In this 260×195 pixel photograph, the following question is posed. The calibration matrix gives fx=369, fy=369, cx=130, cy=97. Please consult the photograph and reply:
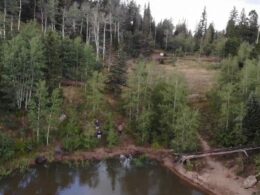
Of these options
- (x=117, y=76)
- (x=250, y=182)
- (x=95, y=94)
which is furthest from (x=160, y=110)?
(x=250, y=182)

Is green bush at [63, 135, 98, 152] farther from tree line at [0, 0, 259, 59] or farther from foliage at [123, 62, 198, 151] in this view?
tree line at [0, 0, 259, 59]

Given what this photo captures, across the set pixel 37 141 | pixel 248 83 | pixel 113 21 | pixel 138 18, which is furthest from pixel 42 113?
pixel 138 18

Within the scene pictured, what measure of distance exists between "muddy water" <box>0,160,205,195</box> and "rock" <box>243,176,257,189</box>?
5.12m

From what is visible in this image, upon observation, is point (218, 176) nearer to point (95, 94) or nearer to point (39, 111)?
point (95, 94)

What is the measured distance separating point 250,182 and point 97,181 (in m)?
17.6

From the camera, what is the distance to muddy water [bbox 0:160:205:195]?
133 ft

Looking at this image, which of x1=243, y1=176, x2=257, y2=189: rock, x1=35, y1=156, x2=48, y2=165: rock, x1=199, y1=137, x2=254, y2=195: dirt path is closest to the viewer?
x1=243, y1=176, x2=257, y2=189: rock

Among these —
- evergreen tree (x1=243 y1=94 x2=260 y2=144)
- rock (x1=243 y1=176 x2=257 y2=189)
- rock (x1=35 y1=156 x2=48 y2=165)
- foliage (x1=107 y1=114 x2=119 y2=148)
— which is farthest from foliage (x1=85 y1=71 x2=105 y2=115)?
rock (x1=243 y1=176 x2=257 y2=189)

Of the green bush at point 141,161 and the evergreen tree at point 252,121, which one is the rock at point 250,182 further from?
the green bush at point 141,161

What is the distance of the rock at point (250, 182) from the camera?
134 ft

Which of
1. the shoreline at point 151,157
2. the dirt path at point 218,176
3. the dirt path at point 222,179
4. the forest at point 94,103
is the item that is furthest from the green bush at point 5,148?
the dirt path at point 222,179

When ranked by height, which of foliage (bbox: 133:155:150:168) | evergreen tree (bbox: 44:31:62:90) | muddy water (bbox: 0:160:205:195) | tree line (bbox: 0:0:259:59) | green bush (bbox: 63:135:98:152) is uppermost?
tree line (bbox: 0:0:259:59)

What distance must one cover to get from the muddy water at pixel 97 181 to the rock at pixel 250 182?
16.8 ft

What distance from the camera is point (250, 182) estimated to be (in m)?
41.1
